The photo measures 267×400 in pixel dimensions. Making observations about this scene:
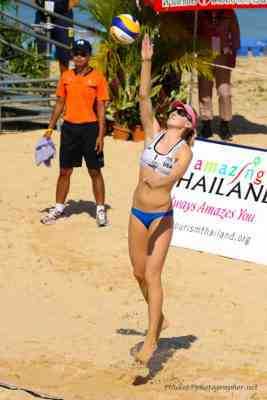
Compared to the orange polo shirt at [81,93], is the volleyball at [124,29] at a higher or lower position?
higher

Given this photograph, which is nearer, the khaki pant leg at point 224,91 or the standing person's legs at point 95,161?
the standing person's legs at point 95,161

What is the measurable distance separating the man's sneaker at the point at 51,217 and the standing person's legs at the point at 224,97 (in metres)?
4.52

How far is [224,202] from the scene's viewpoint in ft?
39.2

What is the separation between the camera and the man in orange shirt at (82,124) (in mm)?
12250

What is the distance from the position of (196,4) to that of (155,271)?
7.53 metres

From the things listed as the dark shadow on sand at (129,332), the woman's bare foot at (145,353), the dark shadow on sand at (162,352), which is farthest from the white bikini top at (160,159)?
the dark shadow on sand at (129,332)

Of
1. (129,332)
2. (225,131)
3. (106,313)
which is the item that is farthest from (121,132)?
(129,332)

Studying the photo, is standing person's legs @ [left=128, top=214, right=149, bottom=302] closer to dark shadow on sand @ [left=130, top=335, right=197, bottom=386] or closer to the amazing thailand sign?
dark shadow on sand @ [left=130, top=335, right=197, bottom=386]

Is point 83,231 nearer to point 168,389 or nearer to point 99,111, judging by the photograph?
point 99,111

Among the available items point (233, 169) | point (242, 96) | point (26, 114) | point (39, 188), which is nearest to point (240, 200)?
point (233, 169)

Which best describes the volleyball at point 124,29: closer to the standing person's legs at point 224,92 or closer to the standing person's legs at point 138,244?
the standing person's legs at point 138,244

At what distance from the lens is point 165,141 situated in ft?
27.7

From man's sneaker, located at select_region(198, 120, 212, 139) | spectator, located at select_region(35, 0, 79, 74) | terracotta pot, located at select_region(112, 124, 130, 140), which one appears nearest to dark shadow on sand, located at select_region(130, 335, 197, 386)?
terracotta pot, located at select_region(112, 124, 130, 140)

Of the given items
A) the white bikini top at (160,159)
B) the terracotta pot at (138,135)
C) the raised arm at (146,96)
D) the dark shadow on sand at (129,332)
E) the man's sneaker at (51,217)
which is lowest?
the dark shadow on sand at (129,332)
